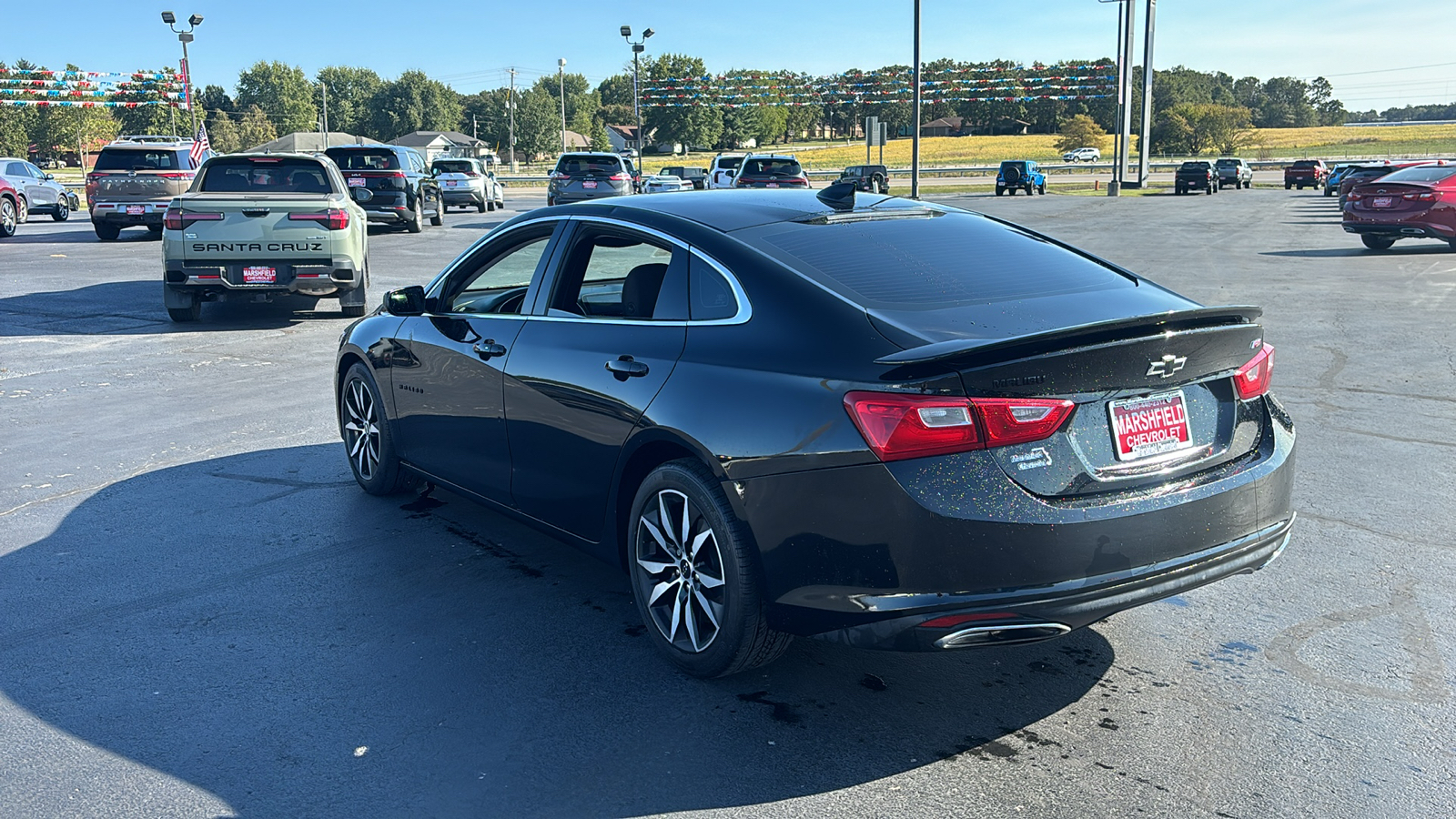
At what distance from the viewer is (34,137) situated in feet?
347

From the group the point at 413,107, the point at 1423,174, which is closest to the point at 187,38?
the point at 1423,174

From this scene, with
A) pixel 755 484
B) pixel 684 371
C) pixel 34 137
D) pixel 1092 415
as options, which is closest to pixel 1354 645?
pixel 1092 415

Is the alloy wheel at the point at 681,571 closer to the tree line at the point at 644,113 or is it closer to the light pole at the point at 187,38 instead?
the light pole at the point at 187,38

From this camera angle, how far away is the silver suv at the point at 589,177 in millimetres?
28953

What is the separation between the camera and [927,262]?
13.6ft

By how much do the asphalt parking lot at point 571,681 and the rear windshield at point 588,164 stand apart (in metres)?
23.7

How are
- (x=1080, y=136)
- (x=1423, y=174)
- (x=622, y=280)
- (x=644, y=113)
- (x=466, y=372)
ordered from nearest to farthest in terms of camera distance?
1. (x=622, y=280)
2. (x=466, y=372)
3. (x=1423, y=174)
4. (x=1080, y=136)
5. (x=644, y=113)

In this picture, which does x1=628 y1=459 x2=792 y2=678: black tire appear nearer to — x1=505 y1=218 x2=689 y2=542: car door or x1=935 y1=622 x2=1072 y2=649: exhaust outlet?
x1=505 y1=218 x2=689 y2=542: car door

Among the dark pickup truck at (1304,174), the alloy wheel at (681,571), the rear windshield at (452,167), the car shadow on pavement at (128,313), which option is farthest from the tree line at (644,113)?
the alloy wheel at (681,571)

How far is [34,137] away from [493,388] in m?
121

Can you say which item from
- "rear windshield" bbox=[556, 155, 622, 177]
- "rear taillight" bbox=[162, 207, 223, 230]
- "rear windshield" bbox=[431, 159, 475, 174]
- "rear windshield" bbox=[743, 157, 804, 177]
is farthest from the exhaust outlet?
"rear windshield" bbox=[431, 159, 475, 174]

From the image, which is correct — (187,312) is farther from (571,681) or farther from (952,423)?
(952,423)

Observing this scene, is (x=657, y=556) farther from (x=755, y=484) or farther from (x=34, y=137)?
(x=34, y=137)

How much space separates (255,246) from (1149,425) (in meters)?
10.9
